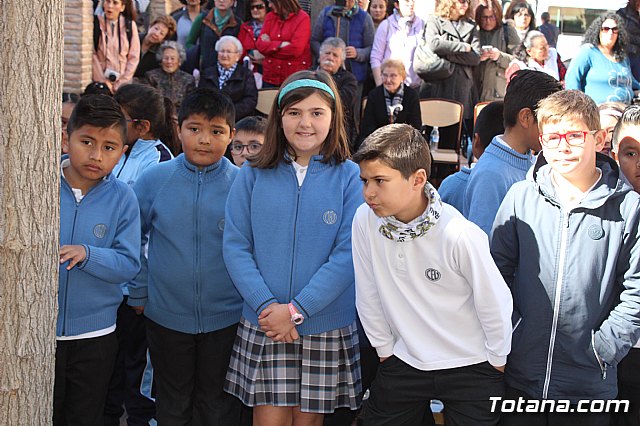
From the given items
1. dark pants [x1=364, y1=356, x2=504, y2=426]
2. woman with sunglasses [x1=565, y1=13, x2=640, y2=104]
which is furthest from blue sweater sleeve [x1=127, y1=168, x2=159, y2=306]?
woman with sunglasses [x1=565, y1=13, x2=640, y2=104]

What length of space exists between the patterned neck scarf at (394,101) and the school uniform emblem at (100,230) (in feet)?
15.1

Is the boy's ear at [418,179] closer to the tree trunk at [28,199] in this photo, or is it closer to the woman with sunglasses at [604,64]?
the tree trunk at [28,199]

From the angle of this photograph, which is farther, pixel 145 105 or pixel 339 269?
pixel 145 105

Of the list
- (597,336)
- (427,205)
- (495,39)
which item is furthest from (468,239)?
(495,39)

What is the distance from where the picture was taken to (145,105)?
3.98 m

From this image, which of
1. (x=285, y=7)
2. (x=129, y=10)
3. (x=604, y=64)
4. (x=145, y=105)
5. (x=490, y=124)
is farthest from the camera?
(x=129, y=10)

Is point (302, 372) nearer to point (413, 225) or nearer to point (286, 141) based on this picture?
point (413, 225)

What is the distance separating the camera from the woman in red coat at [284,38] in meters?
7.76

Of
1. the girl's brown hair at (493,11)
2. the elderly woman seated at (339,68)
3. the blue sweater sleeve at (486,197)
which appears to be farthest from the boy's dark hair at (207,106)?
the girl's brown hair at (493,11)

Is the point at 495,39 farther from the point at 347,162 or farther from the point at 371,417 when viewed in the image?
the point at 371,417

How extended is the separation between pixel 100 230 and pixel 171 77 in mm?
4565

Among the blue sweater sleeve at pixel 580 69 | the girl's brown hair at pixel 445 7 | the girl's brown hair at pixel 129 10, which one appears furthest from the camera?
the girl's brown hair at pixel 129 10

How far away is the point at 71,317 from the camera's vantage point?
9.81ft

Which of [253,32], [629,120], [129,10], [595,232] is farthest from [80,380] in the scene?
[129,10]
